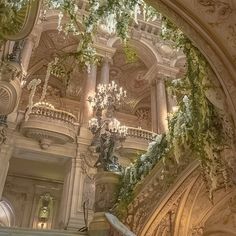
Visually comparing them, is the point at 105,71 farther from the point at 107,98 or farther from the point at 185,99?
the point at 185,99

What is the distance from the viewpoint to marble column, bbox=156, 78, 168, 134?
1394cm

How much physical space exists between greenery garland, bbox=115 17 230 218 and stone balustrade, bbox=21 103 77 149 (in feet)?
18.4

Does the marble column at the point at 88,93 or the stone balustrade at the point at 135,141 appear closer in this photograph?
the stone balustrade at the point at 135,141

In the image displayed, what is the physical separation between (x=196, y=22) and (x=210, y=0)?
0.87 feet

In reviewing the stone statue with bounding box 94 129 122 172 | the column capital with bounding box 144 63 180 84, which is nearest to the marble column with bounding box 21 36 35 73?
the stone statue with bounding box 94 129 122 172

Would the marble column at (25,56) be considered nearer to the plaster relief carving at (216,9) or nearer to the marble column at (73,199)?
the marble column at (73,199)

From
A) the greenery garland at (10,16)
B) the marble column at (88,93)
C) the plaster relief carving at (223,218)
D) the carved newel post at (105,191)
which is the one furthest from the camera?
the marble column at (88,93)

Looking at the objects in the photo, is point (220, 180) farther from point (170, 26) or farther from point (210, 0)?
point (210, 0)

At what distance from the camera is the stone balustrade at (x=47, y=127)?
1158 centimetres

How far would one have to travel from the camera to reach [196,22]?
11.7 ft

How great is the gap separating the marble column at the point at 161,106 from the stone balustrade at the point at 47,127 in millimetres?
3892

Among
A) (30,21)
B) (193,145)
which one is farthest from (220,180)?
(30,21)

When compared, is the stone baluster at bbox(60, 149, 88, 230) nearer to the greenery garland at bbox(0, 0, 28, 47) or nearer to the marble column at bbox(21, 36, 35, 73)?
the marble column at bbox(21, 36, 35, 73)

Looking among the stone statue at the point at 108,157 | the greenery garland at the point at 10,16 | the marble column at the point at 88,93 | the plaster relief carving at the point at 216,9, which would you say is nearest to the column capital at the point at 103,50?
the marble column at the point at 88,93
